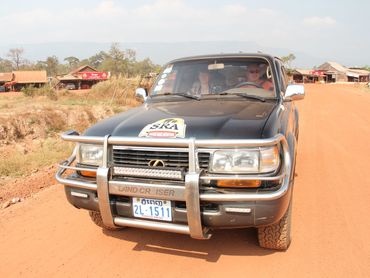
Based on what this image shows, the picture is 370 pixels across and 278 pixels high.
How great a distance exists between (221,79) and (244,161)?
1763mm

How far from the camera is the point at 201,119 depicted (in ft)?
10.7

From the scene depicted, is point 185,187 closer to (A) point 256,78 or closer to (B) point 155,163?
(B) point 155,163

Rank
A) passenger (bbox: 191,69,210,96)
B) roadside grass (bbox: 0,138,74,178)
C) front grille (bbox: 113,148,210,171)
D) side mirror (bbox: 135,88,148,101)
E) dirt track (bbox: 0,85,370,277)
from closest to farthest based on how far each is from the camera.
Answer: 1. front grille (bbox: 113,148,210,171)
2. dirt track (bbox: 0,85,370,277)
3. passenger (bbox: 191,69,210,96)
4. side mirror (bbox: 135,88,148,101)
5. roadside grass (bbox: 0,138,74,178)

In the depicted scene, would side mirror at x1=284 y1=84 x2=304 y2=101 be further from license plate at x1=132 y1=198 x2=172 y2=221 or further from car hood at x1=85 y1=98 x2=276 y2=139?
license plate at x1=132 y1=198 x2=172 y2=221

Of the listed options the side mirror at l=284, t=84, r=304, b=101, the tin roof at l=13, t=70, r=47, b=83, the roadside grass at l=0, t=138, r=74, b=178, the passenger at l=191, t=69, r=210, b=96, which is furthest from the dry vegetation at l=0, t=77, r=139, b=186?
the tin roof at l=13, t=70, r=47, b=83

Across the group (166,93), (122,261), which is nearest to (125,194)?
(122,261)

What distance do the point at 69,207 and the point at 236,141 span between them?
287 cm

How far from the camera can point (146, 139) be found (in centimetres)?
298

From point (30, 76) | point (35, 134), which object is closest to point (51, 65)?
point (30, 76)

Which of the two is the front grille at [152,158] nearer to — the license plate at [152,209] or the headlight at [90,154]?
the headlight at [90,154]

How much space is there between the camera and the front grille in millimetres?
2977

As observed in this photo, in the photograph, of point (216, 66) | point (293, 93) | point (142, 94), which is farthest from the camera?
point (142, 94)

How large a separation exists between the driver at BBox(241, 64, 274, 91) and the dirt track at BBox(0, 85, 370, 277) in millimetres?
1521

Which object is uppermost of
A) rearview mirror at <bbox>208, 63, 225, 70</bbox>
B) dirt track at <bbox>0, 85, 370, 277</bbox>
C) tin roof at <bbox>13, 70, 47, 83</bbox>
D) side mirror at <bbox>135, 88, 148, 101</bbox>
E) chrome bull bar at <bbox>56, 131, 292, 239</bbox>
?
rearview mirror at <bbox>208, 63, 225, 70</bbox>
